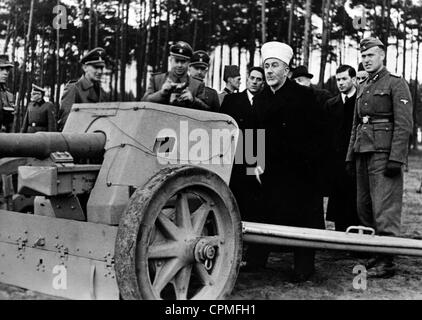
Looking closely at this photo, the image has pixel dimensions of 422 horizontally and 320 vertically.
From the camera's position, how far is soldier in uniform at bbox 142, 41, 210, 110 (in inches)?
181

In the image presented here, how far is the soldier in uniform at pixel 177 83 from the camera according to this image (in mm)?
4602

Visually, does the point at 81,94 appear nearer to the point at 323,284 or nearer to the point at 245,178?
the point at 245,178

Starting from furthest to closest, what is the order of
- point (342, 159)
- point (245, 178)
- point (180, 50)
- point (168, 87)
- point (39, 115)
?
point (39, 115) < point (342, 159) < point (245, 178) < point (180, 50) < point (168, 87)

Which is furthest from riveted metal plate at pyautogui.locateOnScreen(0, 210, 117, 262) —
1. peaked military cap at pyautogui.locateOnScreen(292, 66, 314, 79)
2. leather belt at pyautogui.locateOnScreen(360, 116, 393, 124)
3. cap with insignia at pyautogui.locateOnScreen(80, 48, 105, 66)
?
peaked military cap at pyautogui.locateOnScreen(292, 66, 314, 79)

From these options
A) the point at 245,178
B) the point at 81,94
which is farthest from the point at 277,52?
the point at 81,94

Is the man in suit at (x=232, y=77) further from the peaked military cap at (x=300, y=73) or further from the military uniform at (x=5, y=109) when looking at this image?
the military uniform at (x=5, y=109)

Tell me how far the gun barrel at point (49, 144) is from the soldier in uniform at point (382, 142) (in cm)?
261

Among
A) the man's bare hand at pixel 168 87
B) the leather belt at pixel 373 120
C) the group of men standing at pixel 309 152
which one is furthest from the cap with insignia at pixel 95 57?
the leather belt at pixel 373 120

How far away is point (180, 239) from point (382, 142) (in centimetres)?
244

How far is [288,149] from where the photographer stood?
5.09 m

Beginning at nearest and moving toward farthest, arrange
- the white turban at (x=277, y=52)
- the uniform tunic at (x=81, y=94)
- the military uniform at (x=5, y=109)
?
the white turban at (x=277, y=52)
the uniform tunic at (x=81, y=94)
the military uniform at (x=5, y=109)

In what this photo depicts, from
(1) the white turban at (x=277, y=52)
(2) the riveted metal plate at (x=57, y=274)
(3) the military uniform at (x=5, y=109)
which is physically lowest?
(2) the riveted metal plate at (x=57, y=274)

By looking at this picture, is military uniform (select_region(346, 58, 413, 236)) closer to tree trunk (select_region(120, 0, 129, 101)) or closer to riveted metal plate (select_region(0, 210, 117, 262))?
riveted metal plate (select_region(0, 210, 117, 262))
